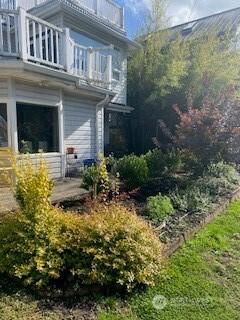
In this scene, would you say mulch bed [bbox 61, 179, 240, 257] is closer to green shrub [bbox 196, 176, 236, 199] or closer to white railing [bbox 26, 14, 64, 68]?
green shrub [bbox 196, 176, 236, 199]

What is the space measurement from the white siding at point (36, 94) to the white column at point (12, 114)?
155mm

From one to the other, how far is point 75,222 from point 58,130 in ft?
17.9

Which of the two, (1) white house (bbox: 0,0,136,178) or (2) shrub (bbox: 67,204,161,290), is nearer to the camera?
(2) shrub (bbox: 67,204,161,290)

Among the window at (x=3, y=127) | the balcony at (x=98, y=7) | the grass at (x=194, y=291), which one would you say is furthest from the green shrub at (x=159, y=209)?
the balcony at (x=98, y=7)

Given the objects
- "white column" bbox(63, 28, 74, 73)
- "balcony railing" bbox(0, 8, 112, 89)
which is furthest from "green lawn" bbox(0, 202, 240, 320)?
"white column" bbox(63, 28, 74, 73)

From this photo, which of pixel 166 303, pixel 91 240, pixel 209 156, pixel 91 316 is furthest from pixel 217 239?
pixel 209 156

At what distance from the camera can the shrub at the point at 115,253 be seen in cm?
292

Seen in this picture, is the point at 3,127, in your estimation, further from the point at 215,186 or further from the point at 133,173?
the point at 215,186

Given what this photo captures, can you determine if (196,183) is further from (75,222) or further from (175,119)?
(175,119)

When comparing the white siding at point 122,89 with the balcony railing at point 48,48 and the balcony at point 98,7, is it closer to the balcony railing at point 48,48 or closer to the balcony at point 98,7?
the balcony at point 98,7

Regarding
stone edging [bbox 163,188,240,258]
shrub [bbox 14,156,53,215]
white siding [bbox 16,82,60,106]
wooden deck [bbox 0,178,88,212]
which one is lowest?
stone edging [bbox 163,188,240,258]

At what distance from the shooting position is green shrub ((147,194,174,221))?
461cm

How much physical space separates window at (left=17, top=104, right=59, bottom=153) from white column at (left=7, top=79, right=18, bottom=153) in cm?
27

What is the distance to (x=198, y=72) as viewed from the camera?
1182 cm
